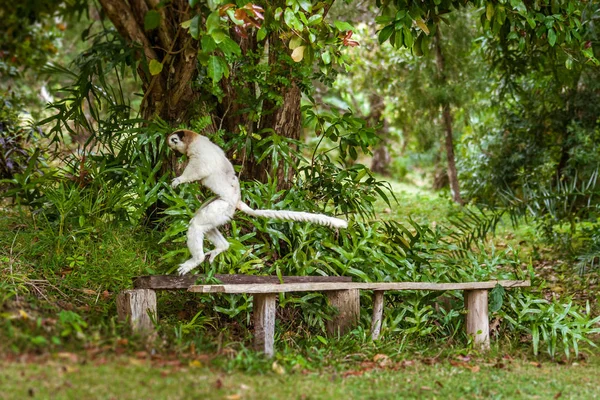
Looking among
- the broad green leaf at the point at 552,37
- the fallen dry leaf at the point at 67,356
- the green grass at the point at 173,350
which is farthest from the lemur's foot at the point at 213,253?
the broad green leaf at the point at 552,37

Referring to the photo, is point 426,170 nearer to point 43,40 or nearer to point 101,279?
point 43,40

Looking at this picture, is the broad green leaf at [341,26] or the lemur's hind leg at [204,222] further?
the broad green leaf at [341,26]

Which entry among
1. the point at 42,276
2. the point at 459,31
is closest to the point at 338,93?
the point at 459,31

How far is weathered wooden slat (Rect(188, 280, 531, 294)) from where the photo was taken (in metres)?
4.18

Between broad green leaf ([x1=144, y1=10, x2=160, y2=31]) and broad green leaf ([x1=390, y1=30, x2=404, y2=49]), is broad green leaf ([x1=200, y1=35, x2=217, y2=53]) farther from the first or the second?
broad green leaf ([x1=390, y1=30, x2=404, y2=49])

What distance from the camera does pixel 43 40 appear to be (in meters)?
9.08

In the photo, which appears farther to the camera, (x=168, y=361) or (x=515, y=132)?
(x=515, y=132)

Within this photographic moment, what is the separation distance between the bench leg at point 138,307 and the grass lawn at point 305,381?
29.1 inches

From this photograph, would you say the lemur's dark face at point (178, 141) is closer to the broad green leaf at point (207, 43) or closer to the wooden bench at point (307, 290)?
the broad green leaf at point (207, 43)

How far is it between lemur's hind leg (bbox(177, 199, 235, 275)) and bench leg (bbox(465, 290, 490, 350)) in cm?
202

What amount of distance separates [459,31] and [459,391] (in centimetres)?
616

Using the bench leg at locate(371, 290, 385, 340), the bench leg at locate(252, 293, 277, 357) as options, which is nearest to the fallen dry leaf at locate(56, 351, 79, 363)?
the bench leg at locate(252, 293, 277, 357)

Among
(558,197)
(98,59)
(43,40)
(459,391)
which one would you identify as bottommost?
(459,391)

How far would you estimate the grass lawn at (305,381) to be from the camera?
316cm
